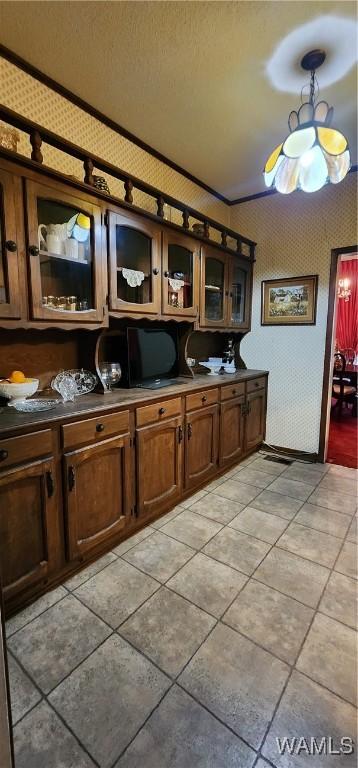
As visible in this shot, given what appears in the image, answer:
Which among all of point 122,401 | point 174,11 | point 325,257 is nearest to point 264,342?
point 325,257

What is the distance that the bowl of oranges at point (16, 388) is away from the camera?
157 cm

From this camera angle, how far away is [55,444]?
1494mm

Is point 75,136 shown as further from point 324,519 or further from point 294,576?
point 324,519

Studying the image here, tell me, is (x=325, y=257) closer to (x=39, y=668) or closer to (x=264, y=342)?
(x=264, y=342)

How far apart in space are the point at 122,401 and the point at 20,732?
1296 mm

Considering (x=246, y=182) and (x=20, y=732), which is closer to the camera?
(x=20, y=732)

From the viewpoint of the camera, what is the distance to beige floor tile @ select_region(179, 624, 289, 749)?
1.07 metres

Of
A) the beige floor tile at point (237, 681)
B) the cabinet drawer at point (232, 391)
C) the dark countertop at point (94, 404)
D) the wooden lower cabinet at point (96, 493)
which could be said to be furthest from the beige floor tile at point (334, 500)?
the wooden lower cabinet at point (96, 493)

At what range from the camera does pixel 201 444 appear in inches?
100

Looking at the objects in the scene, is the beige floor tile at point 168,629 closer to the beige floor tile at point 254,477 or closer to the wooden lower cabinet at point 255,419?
the beige floor tile at point 254,477

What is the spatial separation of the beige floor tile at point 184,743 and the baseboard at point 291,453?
2.54 meters

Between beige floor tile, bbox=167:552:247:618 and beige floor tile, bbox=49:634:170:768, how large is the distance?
0.37m

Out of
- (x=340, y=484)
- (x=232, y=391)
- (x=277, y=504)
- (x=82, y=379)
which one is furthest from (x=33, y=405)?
(x=340, y=484)

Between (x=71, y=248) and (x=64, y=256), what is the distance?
0.07 m
